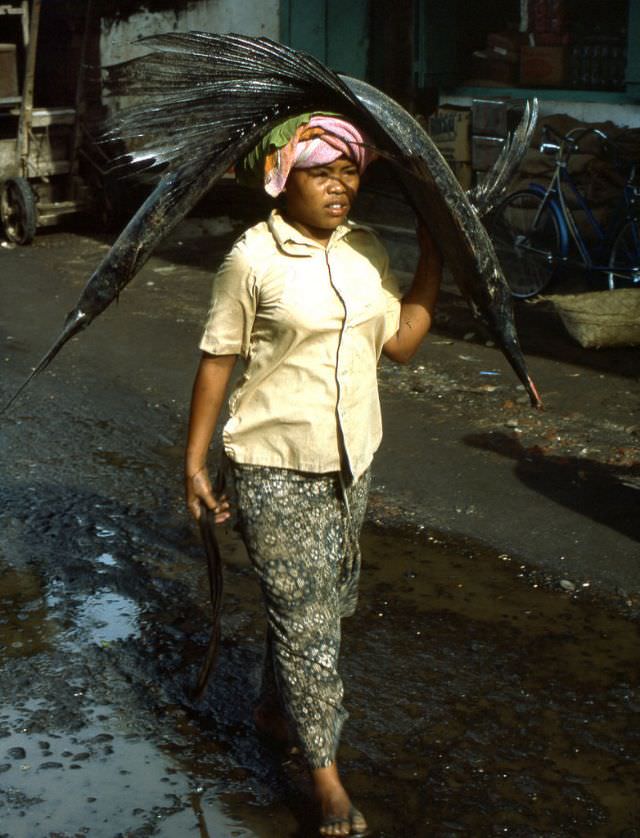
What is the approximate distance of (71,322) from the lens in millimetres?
3127

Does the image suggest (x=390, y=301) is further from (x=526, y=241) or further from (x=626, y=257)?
(x=526, y=241)

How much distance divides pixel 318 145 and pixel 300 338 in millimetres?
476

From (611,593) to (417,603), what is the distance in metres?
0.75

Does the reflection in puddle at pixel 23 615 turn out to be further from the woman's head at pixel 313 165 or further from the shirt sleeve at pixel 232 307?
the woman's head at pixel 313 165

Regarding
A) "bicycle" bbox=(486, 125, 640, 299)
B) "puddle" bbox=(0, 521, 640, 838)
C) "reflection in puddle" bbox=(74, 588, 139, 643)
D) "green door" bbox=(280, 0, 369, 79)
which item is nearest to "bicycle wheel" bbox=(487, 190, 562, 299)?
"bicycle" bbox=(486, 125, 640, 299)

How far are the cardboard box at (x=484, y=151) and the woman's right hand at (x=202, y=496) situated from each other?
7713 millimetres

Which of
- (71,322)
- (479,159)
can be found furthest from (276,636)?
(479,159)

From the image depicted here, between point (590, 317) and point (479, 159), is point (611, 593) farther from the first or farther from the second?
point (479, 159)

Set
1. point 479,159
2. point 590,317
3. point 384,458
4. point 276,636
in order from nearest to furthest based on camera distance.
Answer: point 276,636, point 384,458, point 590,317, point 479,159

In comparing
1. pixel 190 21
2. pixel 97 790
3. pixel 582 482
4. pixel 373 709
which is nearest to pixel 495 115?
pixel 190 21

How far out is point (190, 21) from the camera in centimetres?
1302

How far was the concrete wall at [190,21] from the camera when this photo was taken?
12.4 m

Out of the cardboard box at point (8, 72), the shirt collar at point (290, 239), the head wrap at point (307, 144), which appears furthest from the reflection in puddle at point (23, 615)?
the cardboard box at point (8, 72)

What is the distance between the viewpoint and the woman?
3125mm
